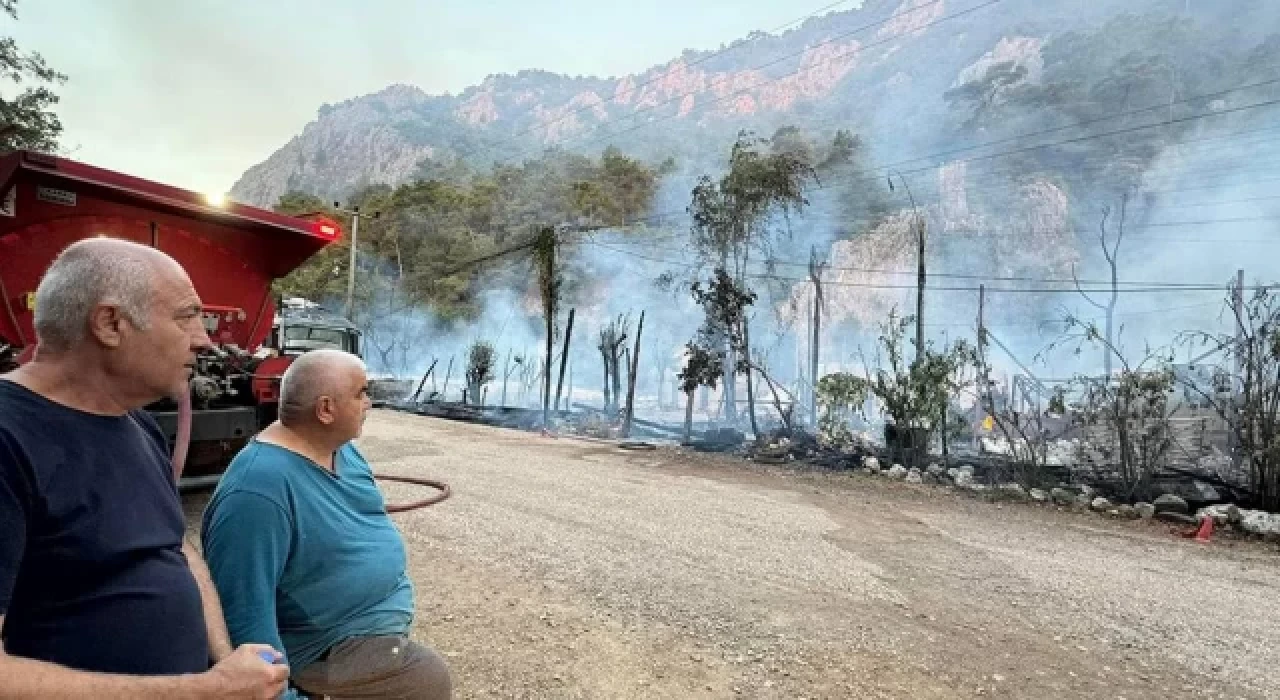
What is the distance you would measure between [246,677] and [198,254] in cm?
564

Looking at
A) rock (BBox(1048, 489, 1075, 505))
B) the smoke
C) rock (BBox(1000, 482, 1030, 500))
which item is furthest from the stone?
the smoke

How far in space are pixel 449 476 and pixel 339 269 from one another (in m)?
35.6

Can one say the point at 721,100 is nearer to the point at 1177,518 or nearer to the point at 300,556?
the point at 1177,518

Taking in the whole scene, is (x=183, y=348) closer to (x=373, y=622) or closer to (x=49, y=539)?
(x=49, y=539)

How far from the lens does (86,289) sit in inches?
50.7

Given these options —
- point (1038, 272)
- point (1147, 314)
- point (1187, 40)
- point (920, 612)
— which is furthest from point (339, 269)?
point (1187, 40)

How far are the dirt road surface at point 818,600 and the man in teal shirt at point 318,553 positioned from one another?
45.9 inches

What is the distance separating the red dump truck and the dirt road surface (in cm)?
99

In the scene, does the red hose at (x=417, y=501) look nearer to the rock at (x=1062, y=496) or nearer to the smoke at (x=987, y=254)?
the rock at (x=1062, y=496)

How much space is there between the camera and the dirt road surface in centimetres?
336

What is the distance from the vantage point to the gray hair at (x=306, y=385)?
209 cm

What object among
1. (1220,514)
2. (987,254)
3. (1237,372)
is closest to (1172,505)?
(1220,514)

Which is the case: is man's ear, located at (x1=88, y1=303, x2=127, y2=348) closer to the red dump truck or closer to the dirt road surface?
the dirt road surface

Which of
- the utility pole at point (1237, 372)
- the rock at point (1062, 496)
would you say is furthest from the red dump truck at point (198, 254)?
the utility pole at point (1237, 372)
